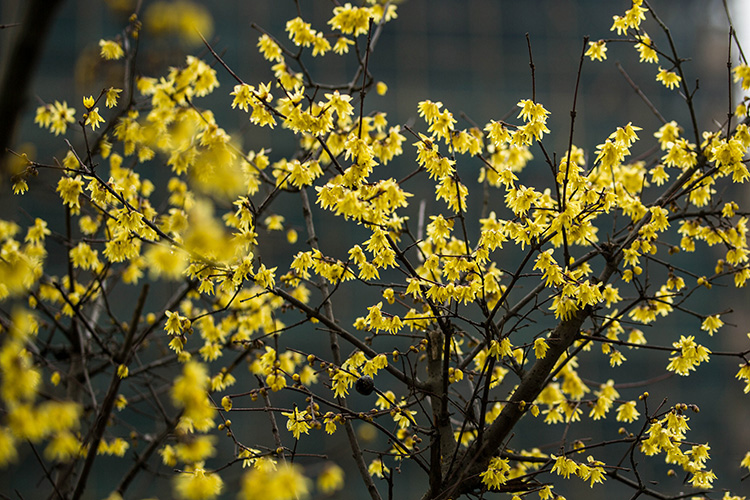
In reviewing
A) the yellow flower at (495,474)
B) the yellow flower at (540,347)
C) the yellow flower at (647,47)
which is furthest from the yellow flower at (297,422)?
the yellow flower at (647,47)

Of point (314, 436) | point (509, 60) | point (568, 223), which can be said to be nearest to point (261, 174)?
point (568, 223)

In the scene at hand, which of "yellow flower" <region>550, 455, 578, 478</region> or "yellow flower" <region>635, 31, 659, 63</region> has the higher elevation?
"yellow flower" <region>635, 31, 659, 63</region>

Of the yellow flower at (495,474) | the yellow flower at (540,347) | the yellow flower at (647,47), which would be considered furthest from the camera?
the yellow flower at (647,47)

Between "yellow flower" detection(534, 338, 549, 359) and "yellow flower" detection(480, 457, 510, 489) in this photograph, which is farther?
"yellow flower" detection(534, 338, 549, 359)

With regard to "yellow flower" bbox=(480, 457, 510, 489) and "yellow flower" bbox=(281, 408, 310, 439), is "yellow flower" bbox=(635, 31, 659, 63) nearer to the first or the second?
"yellow flower" bbox=(480, 457, 510, 489)

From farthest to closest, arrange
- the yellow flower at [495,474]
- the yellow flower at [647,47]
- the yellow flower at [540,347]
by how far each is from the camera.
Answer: the yellow flower at [647,47] < the yellow flower at [540,347] < the yellow flower at [495,474]

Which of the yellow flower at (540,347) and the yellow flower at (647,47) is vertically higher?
the yellow flower at (647,47)

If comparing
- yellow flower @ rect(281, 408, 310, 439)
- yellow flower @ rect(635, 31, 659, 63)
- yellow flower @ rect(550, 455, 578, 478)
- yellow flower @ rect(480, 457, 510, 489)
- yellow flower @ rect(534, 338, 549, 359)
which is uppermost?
yellow flower @ rect(635, 31, 659, 63)

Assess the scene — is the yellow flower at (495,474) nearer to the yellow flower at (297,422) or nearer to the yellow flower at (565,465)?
the yellow flower at (565,465)

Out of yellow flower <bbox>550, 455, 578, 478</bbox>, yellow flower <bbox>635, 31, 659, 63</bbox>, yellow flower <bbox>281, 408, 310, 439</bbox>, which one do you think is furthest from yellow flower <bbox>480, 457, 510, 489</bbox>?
yellow flower <bbox>635, 31, 659, 63</bbox>

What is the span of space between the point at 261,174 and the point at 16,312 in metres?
2.18

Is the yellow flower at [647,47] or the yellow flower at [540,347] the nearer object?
the yellow flower at [540,347]

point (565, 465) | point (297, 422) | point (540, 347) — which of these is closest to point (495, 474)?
point (565, 465)

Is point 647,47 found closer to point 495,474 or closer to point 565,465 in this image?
point 565,465
